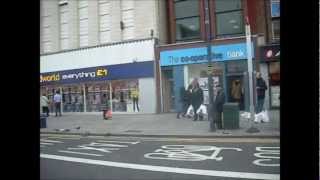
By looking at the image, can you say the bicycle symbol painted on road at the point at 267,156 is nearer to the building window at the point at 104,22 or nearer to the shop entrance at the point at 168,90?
the shop entrance at the point at 168,90

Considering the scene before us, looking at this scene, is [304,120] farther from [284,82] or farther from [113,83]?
[113,83]

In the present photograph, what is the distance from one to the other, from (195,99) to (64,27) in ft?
2.02

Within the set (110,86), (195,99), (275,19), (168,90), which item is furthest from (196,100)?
(275,19)

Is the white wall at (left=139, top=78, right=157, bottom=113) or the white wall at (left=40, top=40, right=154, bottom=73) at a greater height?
the white wall at (left=40, top=40, right=154, bottom=73)

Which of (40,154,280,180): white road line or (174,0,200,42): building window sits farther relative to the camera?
(174,0,200,42): building window

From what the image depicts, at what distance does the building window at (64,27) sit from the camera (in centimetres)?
158

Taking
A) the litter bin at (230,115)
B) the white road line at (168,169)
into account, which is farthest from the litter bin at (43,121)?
the litter bin at (230,115)

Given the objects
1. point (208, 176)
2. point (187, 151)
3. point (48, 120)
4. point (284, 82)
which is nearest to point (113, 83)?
point (48, 120)

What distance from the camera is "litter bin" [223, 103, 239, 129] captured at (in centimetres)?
157

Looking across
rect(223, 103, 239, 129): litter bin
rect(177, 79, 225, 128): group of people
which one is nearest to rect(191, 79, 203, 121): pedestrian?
rect(177, 79, 225, 128): group of people

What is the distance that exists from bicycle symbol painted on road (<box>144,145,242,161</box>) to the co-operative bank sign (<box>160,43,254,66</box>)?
A: 36 cm

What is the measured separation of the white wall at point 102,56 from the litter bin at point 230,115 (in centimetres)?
36

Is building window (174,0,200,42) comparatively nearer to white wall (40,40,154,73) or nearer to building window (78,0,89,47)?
white wall (40,40,154,73)

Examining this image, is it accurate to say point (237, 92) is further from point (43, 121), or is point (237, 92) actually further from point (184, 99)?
point (43, 121)
